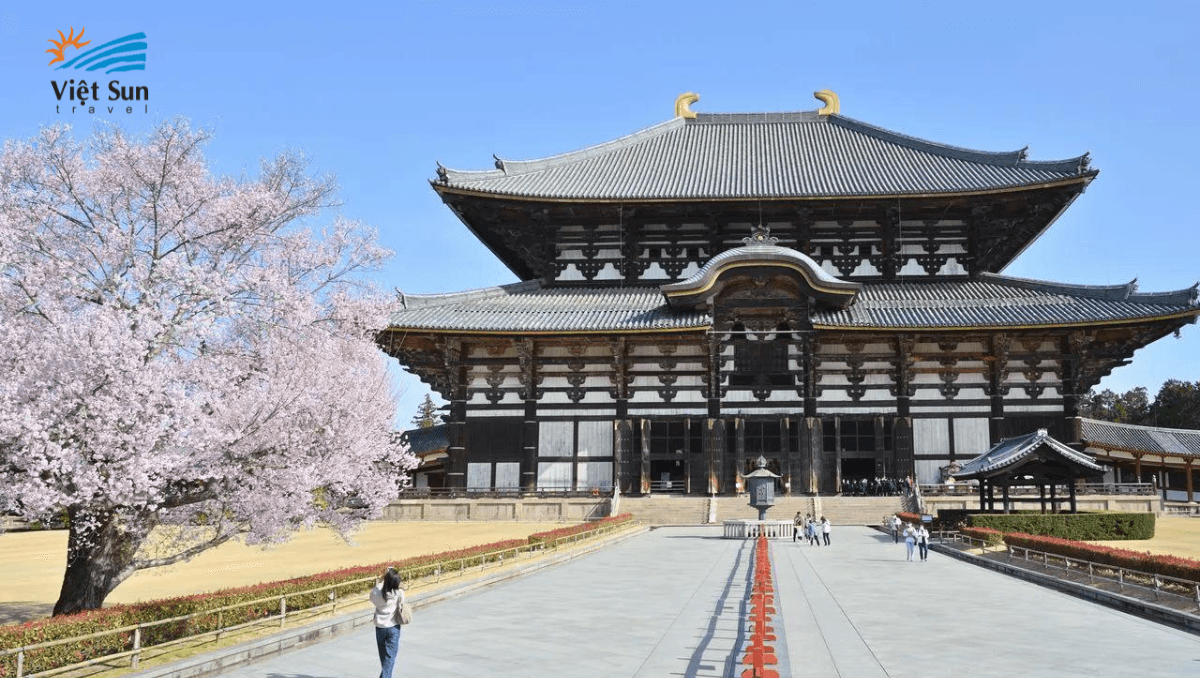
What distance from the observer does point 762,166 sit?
4934 cm

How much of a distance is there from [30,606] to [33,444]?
835 cm

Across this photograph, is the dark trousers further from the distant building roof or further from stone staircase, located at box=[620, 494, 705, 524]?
the distant building roof

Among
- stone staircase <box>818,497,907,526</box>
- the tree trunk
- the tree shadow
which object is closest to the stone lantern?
stone staircase <box>818,497,907,526</box>

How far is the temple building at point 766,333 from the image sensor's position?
4025 cm

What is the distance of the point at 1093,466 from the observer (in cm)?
2820

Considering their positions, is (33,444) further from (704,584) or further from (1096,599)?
(1096,599)

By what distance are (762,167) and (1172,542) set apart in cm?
2816

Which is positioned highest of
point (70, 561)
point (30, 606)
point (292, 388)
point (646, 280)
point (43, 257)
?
point (646, 280)

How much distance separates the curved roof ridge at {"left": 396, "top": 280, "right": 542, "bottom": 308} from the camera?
42.3 meters

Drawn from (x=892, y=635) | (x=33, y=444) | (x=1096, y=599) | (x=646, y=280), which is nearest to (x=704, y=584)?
(x=892, y=635)

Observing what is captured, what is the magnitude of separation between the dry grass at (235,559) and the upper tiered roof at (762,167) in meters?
17.3

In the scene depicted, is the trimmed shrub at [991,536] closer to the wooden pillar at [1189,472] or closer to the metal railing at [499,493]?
the metal railing at [499,493]

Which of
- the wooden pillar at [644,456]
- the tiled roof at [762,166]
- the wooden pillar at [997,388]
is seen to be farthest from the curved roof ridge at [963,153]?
the wooden pillar at [644,456]

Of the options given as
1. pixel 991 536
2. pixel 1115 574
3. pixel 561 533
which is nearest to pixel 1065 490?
pixel 991 536
